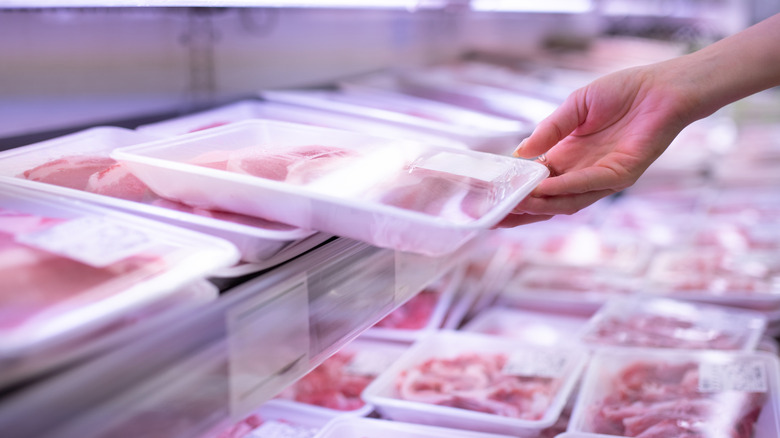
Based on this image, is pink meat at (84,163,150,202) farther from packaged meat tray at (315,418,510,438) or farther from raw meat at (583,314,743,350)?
raw meat at (583,314,743,350)

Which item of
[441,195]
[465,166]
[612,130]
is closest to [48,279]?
[441,195]

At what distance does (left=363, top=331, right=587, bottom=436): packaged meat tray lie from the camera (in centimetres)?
143

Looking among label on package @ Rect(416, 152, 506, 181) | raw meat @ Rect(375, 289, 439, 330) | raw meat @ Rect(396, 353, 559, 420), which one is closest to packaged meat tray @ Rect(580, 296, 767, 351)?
raw meat @ Rect(396, 353, 559, 420)

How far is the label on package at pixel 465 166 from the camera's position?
948 millimetres

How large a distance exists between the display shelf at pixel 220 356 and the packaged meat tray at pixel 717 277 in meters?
1.62

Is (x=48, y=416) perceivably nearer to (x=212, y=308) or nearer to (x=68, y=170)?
(x=212, y=308)

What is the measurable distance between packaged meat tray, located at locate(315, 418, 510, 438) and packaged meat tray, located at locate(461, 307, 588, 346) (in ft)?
2.23

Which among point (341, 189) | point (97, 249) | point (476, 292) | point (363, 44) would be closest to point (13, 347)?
point (97, 249)

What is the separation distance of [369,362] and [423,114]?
0.73 metres

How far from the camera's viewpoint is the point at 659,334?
6.36 ft

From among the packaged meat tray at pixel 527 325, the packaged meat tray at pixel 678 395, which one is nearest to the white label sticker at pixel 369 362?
the packaged meat tray at pixel 527 325

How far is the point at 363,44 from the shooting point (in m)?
2.86

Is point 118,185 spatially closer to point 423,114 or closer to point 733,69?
point 733,69

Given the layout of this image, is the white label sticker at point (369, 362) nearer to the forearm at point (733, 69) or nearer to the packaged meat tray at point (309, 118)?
the packaged meat tray at point (309, 118)
